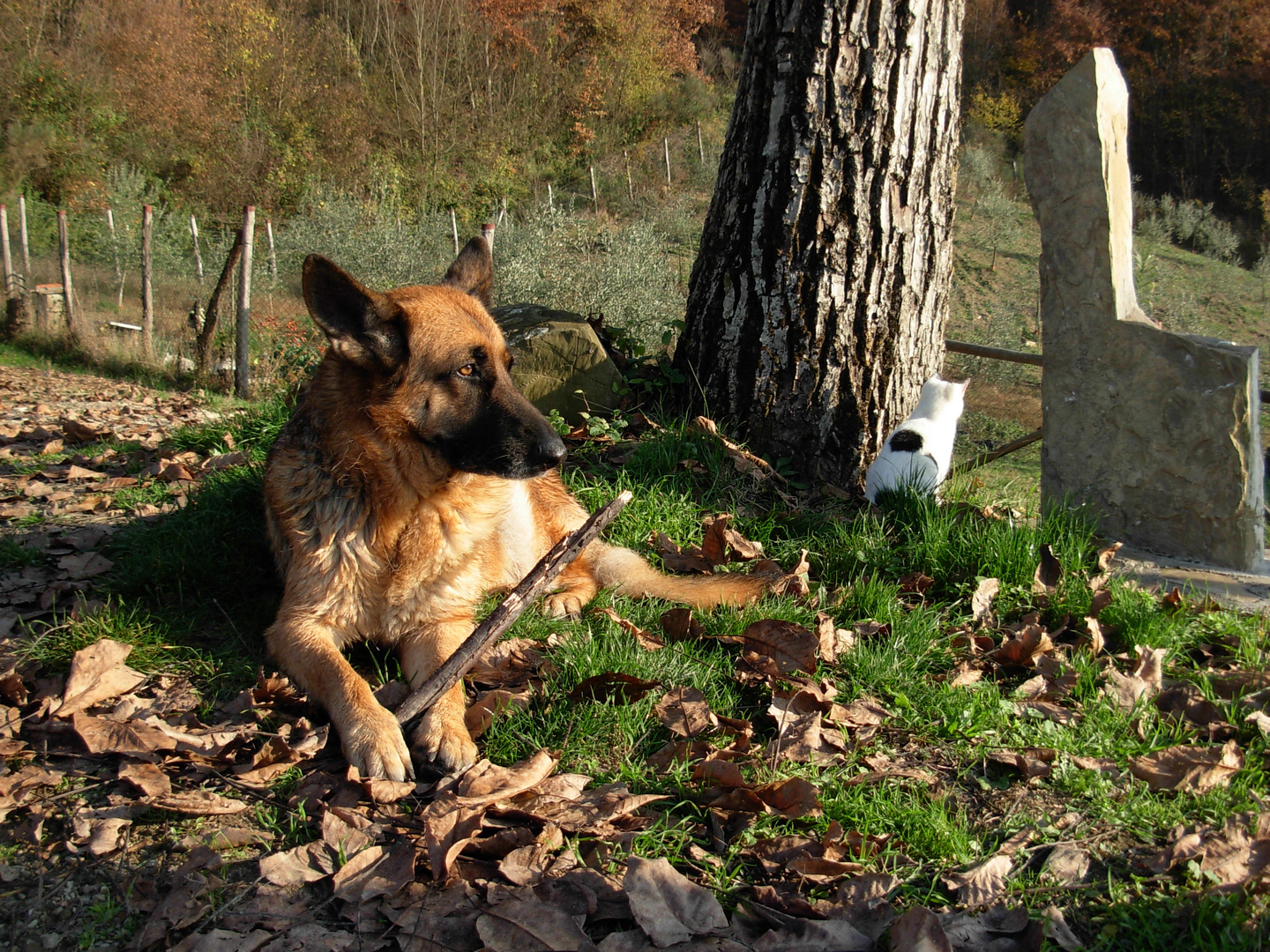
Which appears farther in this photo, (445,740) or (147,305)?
(147,305)

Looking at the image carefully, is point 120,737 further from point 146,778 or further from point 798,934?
point 798,934

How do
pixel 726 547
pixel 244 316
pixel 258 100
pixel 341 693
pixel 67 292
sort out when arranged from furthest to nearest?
pixel 258 100
pixel 67 292
pixel 244 316
pixel 726 547
pixel 341 693

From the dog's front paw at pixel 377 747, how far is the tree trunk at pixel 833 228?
287 centimetres

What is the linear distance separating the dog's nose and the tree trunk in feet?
6.29

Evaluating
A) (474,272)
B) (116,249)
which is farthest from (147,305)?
(474,272)

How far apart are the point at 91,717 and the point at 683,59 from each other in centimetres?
3643

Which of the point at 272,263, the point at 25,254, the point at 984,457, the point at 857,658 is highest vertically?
the point at 25,254

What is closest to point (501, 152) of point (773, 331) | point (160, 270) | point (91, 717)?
point (160, 270)

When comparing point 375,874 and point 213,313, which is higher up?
point 213,313

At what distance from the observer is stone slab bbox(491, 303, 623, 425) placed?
527 cm

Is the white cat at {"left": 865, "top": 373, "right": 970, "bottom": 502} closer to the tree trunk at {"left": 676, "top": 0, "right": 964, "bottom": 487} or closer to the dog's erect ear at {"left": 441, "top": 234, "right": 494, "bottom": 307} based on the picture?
the tree trunk at {"left": 676, "top": 0, "right": 964, "bottom": 487}

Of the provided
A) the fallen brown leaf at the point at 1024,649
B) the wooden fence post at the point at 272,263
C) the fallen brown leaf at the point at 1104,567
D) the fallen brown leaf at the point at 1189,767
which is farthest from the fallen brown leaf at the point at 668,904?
the wooden fence post at the point at 272,263

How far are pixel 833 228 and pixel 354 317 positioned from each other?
2702 millimetres

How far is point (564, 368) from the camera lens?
209 inches
